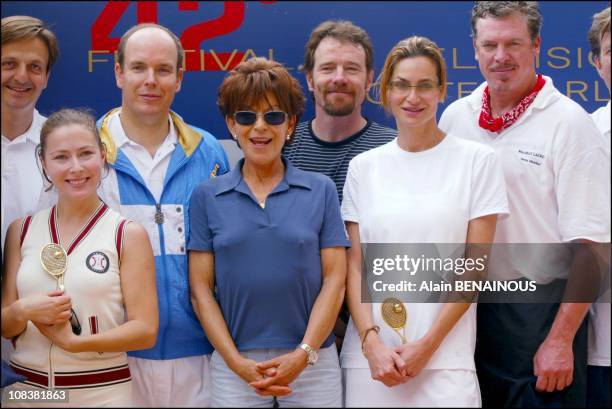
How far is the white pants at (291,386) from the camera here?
283 centimetres

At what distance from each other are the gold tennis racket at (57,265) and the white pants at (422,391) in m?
0.99

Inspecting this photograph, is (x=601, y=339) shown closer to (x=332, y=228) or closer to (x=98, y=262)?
(x=332, y=228)

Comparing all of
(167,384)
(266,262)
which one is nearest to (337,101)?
(266,262)

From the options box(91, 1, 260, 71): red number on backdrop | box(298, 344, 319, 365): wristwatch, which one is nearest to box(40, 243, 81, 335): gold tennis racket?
box(298, 344, 319, 365): wristwatch

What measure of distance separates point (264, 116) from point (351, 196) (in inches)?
17.6

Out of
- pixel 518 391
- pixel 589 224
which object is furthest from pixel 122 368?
pixel 589 224

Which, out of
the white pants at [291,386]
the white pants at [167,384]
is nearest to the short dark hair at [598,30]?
the white pants at [291,386]

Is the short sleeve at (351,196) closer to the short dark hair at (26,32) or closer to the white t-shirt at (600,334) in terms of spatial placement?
the white t-shirt at (600,334)

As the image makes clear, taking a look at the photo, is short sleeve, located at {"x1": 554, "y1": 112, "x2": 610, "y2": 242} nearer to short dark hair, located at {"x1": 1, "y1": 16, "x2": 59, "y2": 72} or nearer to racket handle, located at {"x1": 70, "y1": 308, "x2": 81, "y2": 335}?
racket handle, located at {"x1": 70, "y1": 308, "x2": 81, "y2": 335}

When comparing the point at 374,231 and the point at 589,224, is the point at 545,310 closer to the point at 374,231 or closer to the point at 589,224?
the point at 589,224

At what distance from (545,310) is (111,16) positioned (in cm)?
220

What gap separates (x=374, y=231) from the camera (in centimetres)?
289

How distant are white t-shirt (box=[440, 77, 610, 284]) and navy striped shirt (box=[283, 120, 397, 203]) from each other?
50cm

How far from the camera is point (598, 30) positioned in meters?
3.21
